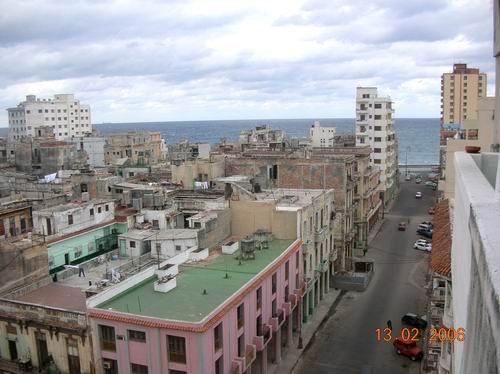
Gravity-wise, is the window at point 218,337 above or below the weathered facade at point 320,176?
below

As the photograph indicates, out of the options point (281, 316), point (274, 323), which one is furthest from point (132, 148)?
point (274, 323)

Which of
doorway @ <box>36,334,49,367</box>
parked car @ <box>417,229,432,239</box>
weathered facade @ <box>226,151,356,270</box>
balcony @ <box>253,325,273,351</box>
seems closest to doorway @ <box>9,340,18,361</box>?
doorway @ <box>36,334,49,367</box>

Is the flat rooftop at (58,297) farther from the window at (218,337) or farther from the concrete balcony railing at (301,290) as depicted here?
the concrete balcony railing at (301,290)

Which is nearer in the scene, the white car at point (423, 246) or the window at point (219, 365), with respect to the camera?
the window at point (219, 365)

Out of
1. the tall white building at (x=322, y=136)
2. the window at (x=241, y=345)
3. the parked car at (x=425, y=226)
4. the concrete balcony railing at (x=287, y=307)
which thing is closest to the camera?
the window at (x=241, y=345)

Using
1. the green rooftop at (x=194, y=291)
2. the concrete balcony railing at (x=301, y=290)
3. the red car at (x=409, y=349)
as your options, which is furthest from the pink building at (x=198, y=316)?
the red car at (x=409, y=349)

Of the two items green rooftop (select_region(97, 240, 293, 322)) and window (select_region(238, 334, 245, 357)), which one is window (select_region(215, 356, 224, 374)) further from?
green rooftop (select_region(97, 240, 293, 322))

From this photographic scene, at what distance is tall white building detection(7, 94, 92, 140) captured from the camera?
501ft

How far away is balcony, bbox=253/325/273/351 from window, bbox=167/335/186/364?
6915 mm

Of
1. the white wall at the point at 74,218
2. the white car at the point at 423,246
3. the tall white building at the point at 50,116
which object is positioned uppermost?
the tall white building at the point at 50,116

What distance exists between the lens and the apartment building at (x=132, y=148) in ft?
336

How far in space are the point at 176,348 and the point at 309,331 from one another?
714 inches

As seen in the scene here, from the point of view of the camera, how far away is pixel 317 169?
55625 mm

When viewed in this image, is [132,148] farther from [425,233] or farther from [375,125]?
[425,233]
